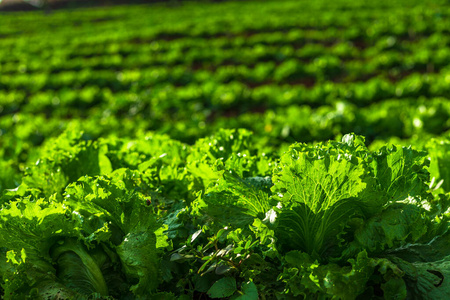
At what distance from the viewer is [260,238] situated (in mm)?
1517

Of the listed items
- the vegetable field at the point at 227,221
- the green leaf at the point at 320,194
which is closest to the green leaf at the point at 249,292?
the vegetable field at the point at 227,221

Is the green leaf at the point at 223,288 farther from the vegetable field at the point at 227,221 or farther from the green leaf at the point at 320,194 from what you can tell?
the green leaf at the point at 320,194

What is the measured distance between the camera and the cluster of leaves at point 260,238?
55.9 inches

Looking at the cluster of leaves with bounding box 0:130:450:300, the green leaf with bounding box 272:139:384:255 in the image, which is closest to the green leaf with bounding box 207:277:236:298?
the cluster of leaves with bounding box 0:130:450:300

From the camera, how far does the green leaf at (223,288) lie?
1463 mm

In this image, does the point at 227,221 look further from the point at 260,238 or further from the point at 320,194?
the point at 320,194

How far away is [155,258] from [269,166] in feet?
2.48

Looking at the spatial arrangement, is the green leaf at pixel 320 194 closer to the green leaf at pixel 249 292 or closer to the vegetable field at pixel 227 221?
the vegetable field at pixel 227 221

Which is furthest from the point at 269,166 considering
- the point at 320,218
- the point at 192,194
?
the point at 320,218

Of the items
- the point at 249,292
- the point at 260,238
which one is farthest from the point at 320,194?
the point at 249,292

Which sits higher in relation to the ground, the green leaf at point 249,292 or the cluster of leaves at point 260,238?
the cluster of leaves at point 260,238

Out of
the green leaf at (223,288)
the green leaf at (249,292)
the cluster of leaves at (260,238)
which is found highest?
the cluster of leaves at (260,238)

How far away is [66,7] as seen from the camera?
57.2 meters

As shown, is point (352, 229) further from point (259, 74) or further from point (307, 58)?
point (307, 58)
